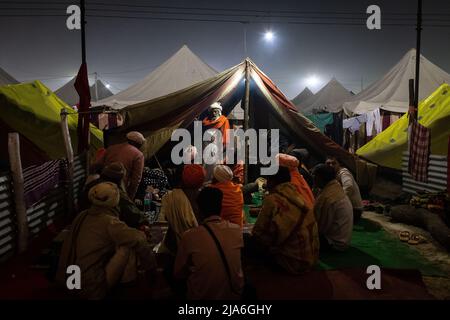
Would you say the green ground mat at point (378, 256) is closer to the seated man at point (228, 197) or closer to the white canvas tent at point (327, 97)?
the seated man at point (228, 197)

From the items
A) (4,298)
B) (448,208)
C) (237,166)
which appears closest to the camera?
(4,298)

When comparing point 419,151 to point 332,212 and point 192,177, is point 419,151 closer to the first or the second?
point 332,212

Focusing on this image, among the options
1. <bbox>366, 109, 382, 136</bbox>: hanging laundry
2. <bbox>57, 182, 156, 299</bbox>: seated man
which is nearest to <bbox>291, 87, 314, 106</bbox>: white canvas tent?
<bbox>366, 109, 382, 136</bbox>: hanging laundry

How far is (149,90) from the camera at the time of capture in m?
14.6

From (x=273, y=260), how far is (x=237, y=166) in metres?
4.45

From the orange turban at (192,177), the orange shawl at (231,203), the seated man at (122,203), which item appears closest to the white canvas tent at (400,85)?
the orange shawl at (231,203)

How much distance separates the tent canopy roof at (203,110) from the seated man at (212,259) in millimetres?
4917

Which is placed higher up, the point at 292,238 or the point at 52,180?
the point at 52,180

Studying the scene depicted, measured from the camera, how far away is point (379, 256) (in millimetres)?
5070

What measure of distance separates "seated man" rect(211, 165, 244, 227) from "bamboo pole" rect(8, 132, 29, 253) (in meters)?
2.64

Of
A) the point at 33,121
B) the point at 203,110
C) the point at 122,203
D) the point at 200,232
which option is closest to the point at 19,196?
the point at 122,203
